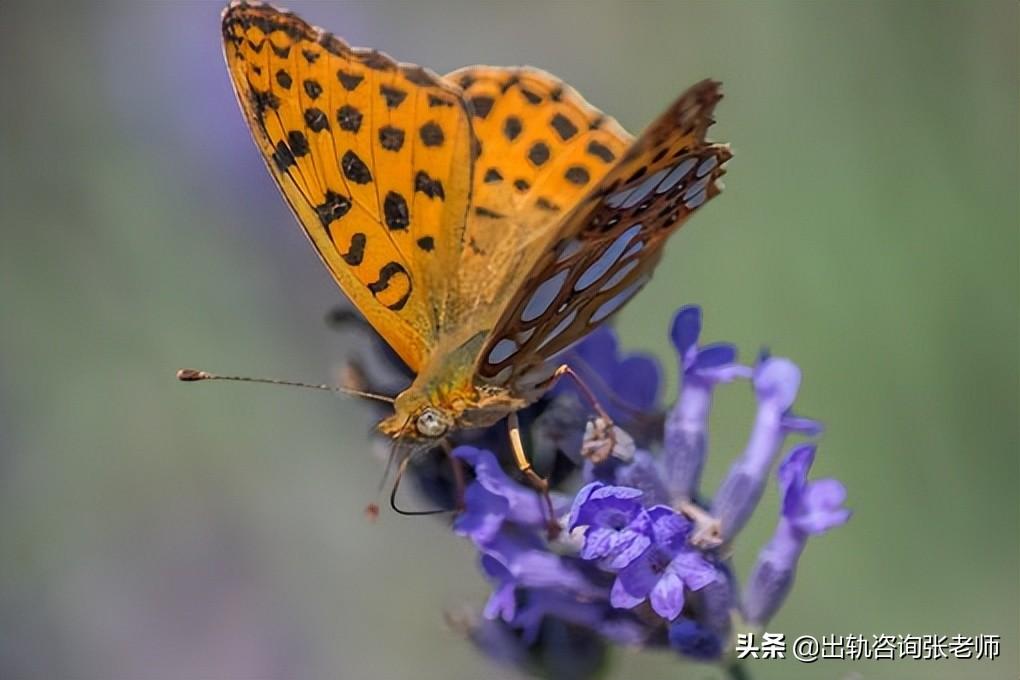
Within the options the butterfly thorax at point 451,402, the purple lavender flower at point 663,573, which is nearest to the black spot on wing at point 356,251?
the butterfly thorax at point 451,402

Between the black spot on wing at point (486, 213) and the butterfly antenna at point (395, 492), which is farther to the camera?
the black spot on wing at point (486, 213)

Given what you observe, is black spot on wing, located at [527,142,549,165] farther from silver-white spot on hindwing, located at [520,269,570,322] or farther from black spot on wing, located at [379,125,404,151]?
silver-white spot on hindwing, located at [520,269,570,322]

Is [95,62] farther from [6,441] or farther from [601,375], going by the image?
[601,375]

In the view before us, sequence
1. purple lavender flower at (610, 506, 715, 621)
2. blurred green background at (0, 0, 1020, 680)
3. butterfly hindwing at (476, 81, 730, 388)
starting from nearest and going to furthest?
butterfly hindwing at (476, 81, 730, 388)
purple lavender flower at (610, 506, 715, 621)
blurred green background at (0, 0, 1020, 680)

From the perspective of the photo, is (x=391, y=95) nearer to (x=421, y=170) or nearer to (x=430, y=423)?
(x=421, y=170)

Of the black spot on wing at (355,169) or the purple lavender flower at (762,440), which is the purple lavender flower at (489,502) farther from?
the black spot on wing at (355,169)

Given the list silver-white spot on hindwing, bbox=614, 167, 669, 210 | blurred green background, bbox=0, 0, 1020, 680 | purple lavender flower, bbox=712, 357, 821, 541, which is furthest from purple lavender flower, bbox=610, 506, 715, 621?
blurred green background, bbox=0, 0, 1020, 680

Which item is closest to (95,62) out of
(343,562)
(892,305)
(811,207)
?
(343,562)

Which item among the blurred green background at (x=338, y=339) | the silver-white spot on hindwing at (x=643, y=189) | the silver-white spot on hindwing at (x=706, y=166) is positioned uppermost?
the silver-white spot on hindwing at (x=706, y=166)
